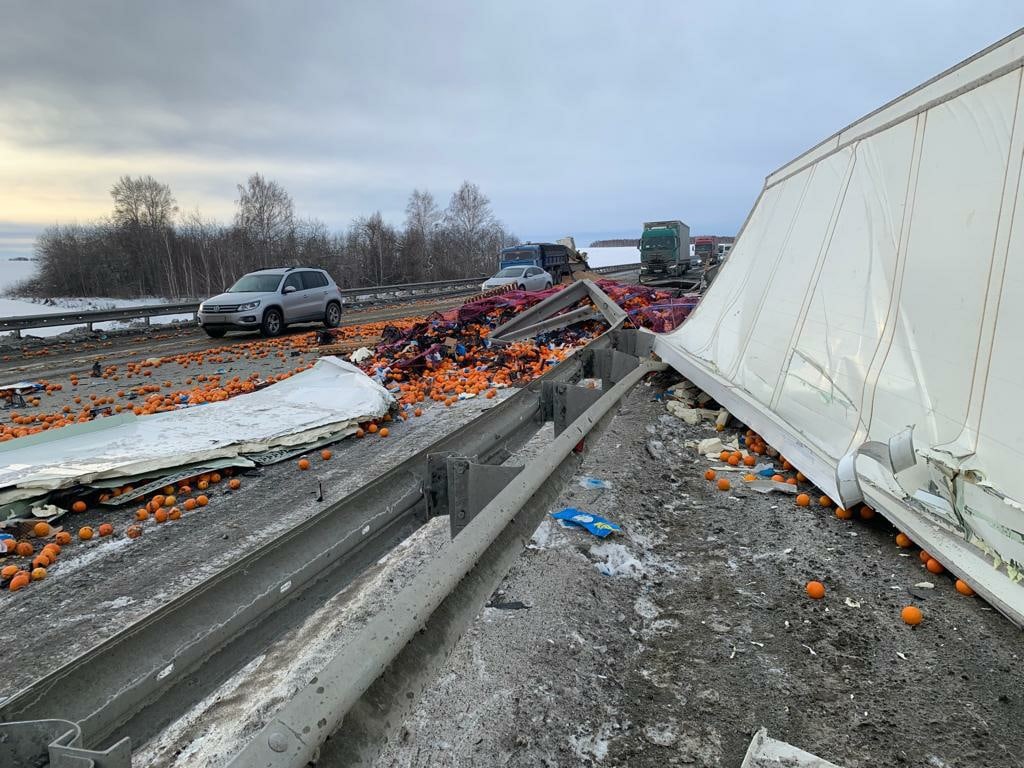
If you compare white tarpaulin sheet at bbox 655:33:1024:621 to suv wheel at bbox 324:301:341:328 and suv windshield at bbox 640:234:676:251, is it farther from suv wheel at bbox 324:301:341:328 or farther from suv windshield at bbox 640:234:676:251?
suv windshield at bbox 640:234:676:251

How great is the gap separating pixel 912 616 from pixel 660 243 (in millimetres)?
36655

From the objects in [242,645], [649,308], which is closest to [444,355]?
[649,308]

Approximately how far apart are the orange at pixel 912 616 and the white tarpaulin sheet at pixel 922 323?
1.04 ft

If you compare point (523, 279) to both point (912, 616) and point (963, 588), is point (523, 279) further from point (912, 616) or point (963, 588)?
point (912, 616)

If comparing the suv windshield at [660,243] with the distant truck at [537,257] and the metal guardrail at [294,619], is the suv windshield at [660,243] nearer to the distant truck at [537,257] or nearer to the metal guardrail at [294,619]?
the distant truck at [537,257]

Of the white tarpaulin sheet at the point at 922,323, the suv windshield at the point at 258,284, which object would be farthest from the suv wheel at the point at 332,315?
the white tarpaulin sheet at the point at 922,323

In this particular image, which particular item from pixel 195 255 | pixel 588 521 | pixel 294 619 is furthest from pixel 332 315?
pixel 195 255

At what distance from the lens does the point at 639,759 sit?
2.23 m

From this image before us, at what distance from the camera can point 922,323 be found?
3654 millimetres

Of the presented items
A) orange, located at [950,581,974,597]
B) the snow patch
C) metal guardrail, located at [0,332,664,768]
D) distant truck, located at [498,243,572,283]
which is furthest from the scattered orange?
distant truck, located at [498,243,572,283]

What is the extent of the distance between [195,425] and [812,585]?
5.92 m

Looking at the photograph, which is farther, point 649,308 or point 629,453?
point 649,308

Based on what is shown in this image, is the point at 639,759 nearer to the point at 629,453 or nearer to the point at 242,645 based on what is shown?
the point at 242,645

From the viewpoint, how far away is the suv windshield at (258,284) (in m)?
16.8
